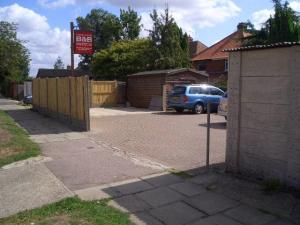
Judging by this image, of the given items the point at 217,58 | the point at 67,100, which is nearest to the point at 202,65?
the point at 217,58

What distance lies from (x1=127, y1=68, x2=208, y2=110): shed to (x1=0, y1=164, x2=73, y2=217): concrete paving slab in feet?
53.8

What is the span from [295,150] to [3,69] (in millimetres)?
47094

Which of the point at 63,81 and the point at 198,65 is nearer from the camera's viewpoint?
the point at 63,81

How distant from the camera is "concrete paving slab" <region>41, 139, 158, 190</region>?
709 centimetres

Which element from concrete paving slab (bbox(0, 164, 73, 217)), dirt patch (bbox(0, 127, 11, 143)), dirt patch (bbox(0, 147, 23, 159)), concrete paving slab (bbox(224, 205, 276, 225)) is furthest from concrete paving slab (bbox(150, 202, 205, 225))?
dirt patch (bbox(0, 127, 11, 143))

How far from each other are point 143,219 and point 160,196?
95 centimetres

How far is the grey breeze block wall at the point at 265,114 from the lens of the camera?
5855 mm

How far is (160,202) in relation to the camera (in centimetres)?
577

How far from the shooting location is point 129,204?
5699 mm

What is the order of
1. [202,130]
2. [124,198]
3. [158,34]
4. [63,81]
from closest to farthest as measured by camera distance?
[124,198] → [202,130] → [63,81] → [158,34]

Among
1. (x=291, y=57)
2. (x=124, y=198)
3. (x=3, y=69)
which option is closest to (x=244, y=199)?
(x=124, y=198)

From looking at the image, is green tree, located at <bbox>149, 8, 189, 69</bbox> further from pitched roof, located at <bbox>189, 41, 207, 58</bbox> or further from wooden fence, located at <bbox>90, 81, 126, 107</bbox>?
pitched roof, located at <bbox>189, 41, 207, 58</bbox>

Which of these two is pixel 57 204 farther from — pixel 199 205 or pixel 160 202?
pixel 199 205

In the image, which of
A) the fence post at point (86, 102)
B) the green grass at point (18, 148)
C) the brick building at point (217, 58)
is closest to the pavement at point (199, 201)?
the green grass at point (18, 148)
